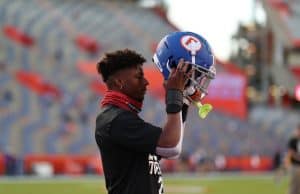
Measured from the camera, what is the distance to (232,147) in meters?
30.0

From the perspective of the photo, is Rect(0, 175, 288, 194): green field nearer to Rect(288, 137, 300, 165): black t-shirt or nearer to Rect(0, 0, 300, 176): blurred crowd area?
Rect(0, 0, 300, 176): blurred crowd area

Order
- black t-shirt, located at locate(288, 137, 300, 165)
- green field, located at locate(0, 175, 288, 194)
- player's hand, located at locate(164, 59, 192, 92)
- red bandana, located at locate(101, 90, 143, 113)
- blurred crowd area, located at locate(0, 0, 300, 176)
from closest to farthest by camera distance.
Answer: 1. player's hand, located at locate(164, 59, 192, 92)
2. red bandana, located at locate(101, 90, 143, 113)
3. black t-shirt, located at locate(288, 137, 300, 165)
4. green field, located at locate(0, 175, 288, 194)
5. blurred crowd area, located at locate(0, 0, 300, 176)

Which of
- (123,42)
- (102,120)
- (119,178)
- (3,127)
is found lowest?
(119,178)

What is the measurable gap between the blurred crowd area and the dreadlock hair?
20.2 meters

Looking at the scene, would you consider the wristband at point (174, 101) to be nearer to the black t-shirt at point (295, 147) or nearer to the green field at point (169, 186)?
the black t-shirt at point (295, 147)

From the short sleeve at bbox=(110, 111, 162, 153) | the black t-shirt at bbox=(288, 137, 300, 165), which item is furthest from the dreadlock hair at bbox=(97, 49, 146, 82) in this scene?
the black t-shirt at bbox=(288, 137, 300, 165)

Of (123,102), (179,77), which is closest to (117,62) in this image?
(123,102)

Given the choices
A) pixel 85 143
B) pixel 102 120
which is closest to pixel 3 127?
pixel 85 143

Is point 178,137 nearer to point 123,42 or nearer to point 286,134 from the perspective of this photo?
point 286,134

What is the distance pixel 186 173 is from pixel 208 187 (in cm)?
731

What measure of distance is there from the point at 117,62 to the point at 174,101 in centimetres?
42

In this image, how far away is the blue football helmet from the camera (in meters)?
3.28

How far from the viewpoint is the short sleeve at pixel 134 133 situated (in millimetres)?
3285

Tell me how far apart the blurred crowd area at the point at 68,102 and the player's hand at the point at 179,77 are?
20.5 m
